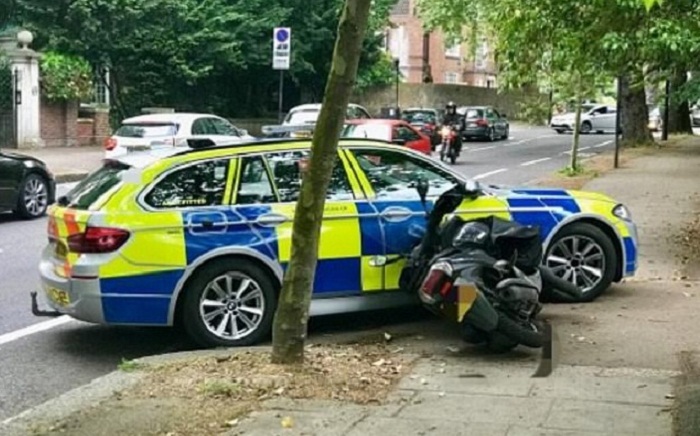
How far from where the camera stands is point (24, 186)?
1599 centimetres

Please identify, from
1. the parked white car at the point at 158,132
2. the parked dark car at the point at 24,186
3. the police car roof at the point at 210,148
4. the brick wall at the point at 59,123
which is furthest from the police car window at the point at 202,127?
the police car roof at the point at 210,148

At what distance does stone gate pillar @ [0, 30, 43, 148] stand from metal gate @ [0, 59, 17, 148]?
4.3 inches

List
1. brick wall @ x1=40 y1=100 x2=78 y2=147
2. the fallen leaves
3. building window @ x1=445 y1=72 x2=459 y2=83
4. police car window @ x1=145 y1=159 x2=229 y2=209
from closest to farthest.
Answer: the fallen leaves → police car window @ x1=145 y1=159 x2=229 y2=209 → brick wall @ x1=40 y1=100 x2=78 y2=147 → building window @ x1=445 y1=72 x2=459 y2=83

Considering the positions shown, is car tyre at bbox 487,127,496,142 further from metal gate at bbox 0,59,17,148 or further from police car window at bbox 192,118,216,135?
police car window at bbox 192,118,216,135

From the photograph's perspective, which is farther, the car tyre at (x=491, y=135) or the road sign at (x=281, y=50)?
the car tyre at (x=491, y=135)

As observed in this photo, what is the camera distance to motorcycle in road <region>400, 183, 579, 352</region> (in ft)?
23.5

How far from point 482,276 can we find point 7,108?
2389 cm

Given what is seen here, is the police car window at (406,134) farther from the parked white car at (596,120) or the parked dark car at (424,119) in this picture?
the parked white car at (596,120)

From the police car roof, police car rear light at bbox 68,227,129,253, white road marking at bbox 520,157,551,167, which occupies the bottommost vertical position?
white road marking at bbox 520,157,551,167

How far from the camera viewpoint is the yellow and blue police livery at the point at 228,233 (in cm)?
770

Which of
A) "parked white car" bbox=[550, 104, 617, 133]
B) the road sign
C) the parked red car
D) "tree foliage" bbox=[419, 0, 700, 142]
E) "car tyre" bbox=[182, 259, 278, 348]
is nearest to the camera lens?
"car tyre" bbox=[182, 259, 278, 348]

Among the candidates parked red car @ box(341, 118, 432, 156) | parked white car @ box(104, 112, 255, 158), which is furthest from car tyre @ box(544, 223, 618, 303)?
parked red car @ box(341, 118, 432, 156)

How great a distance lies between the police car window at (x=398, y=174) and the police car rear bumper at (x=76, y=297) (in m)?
2.31

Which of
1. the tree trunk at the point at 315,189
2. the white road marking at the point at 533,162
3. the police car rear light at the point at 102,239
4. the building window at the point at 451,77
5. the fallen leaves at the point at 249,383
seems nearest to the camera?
the fallen leaves at the point at 249,383
